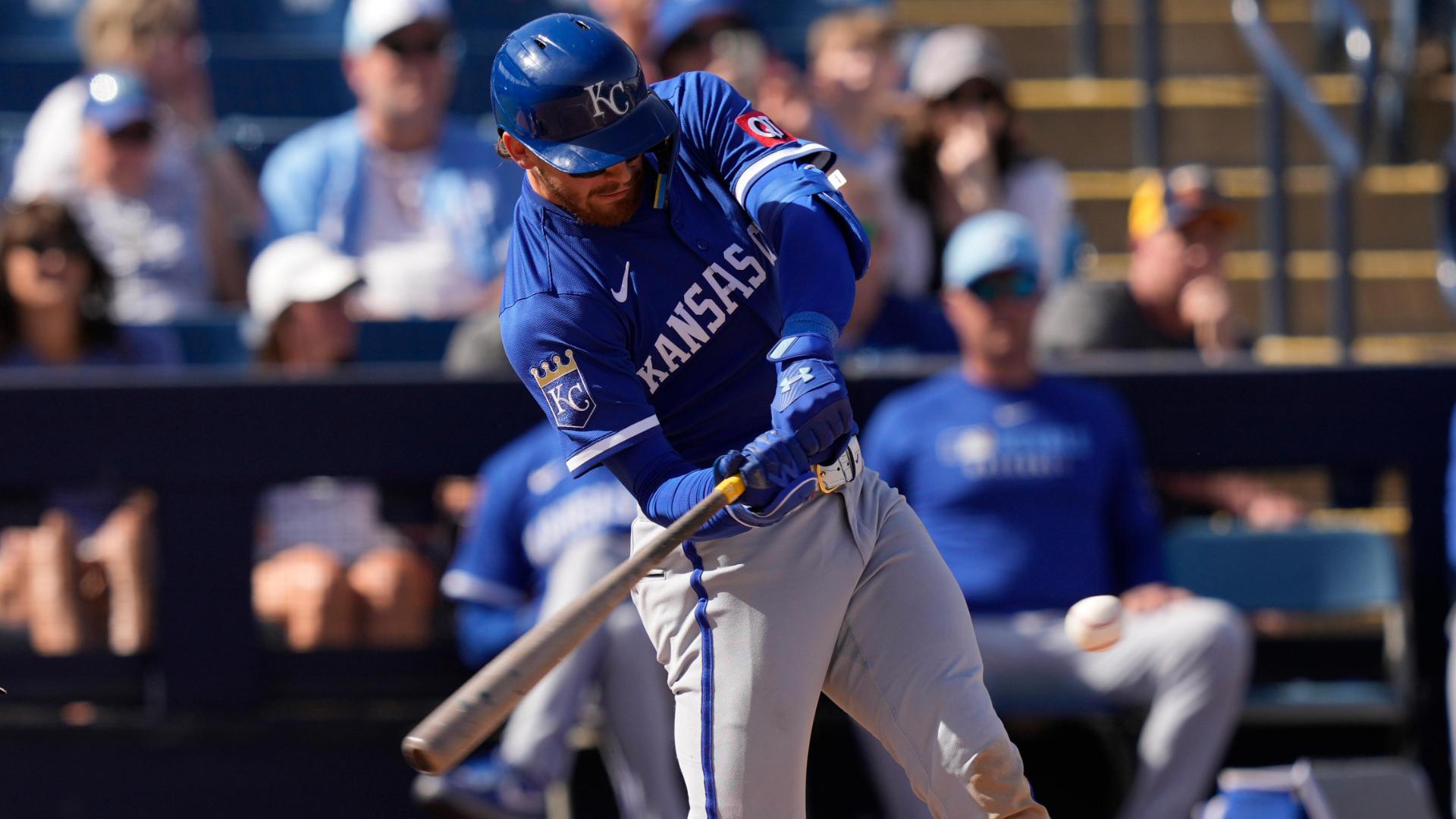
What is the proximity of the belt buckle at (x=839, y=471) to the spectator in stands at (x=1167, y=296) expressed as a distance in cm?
242

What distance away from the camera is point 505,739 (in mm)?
4438

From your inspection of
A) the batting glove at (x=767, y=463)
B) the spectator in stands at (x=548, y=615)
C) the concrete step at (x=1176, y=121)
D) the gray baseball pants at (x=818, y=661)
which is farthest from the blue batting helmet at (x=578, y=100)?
the concrete step at (x=1176, y=121)

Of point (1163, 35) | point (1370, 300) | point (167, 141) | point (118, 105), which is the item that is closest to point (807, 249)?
point (118, 105)

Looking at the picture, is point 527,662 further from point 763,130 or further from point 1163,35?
point 1163,35

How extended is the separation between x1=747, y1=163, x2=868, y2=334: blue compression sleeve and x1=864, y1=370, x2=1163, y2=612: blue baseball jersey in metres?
1.97

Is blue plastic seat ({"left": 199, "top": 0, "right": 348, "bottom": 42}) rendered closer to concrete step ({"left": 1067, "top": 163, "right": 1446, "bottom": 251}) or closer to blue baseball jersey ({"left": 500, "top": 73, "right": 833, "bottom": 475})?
concrete step ({"left": 1067, "top": 163, "right": 1446, "bottom": 251})

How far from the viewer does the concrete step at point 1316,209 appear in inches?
274

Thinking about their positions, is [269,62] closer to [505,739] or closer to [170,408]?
[170,408]

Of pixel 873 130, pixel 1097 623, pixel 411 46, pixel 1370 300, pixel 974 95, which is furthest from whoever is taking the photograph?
pixel 1370 300

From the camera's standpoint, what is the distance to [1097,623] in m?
3.30

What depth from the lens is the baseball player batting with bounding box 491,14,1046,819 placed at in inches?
109

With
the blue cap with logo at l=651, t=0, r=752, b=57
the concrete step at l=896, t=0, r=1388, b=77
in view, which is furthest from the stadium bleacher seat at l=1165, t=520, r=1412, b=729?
the concrete step at l=896, t=0, r=1388, b=77

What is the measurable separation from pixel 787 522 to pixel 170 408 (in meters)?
2.51

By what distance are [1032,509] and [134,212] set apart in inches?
116
